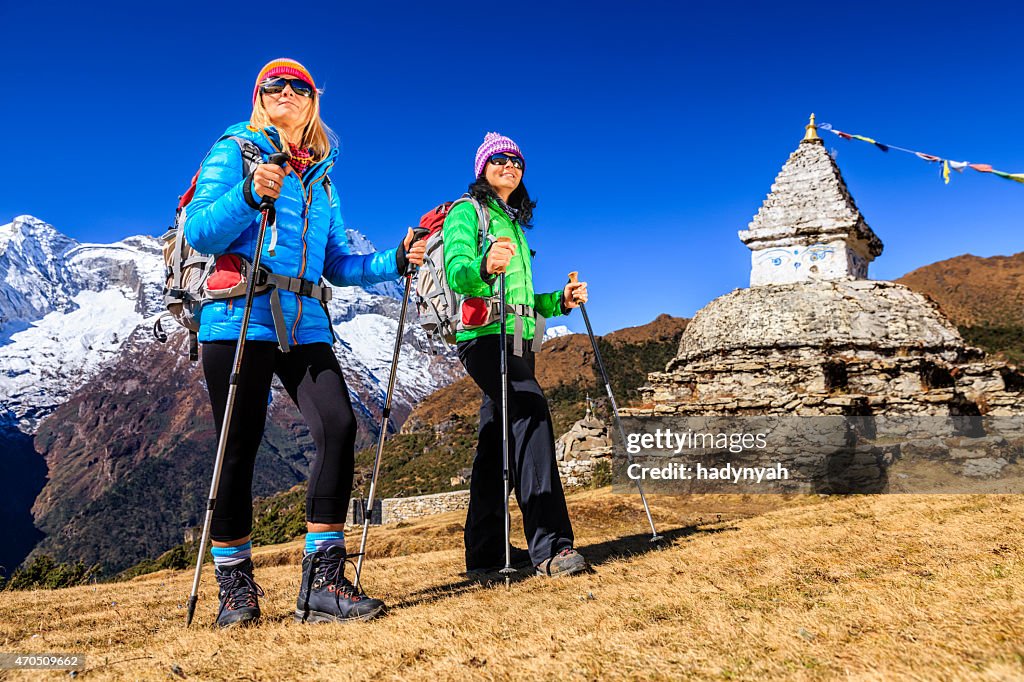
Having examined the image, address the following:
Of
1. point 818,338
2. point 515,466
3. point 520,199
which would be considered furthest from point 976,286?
point 515,466

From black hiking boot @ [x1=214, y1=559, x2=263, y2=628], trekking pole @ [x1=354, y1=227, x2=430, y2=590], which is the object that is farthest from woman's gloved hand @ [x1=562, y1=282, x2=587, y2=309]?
black hiking boot @ [x1=214, y1=559, x2=263, y2=628]

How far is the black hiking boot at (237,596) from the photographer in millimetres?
3521

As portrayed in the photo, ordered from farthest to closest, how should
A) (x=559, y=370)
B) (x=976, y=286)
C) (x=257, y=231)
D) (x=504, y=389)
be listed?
(x=559, y=370)
(x=976, y=286)
(x=504, y=389)
(x=257, y=231)

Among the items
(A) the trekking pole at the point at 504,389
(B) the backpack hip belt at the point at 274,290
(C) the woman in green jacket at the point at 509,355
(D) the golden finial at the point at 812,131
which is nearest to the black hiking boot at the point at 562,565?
(C) the woman in green jacket at the point at 509,355

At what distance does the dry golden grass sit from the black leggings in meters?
0.61

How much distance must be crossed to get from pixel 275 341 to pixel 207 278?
1.67ft

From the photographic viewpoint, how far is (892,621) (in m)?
2.52

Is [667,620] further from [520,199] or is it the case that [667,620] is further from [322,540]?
[520,199]

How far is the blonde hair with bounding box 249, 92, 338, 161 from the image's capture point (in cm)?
416

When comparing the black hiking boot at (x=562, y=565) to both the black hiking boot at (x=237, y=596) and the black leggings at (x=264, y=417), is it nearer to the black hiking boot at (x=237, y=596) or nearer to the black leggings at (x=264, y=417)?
the black leggings at (x=264, y=417)

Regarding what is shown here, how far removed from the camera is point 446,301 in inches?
187

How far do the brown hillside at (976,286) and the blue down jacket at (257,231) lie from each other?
46.3 metres

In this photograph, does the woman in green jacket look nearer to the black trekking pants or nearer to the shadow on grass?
the black trekking pants

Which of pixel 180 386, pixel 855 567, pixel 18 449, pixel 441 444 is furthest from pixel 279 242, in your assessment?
pixel 18 449
